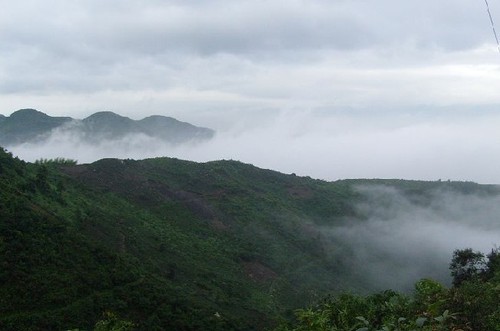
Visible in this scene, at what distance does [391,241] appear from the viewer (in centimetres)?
8725

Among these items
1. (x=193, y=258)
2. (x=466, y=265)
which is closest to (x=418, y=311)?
(x=466, y=265)

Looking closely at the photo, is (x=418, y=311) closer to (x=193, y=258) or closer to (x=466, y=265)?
(x=466, y=265)

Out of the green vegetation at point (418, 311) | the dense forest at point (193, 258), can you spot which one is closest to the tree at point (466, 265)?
the dense forest at point (193, 258)

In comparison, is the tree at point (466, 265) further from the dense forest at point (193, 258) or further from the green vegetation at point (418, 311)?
the green vegetation at point (418, 311)

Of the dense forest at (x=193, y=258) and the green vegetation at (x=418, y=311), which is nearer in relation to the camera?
the green vegetation at (x=418, y=311)

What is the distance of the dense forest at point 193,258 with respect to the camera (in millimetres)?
17300

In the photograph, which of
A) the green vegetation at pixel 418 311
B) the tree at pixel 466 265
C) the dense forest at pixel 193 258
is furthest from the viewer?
the tree at pixel 466 265

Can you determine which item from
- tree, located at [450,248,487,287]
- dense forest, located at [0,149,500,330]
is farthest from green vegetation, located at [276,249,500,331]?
tree, located at [450,248,487,287]

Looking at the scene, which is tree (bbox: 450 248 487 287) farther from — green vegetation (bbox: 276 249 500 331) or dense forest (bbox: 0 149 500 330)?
green vegetation (bbox: 276 249 500 331)

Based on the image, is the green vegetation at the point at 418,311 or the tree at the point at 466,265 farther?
the tree at the point at 466,265

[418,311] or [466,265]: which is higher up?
[418,311]

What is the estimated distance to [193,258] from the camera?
58781 mm

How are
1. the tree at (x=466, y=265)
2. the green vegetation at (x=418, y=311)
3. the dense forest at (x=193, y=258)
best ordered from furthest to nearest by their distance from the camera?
1. the tree at (x=466, y=265)
2. the dense forest at (x=193, y=258)
3. the green vegetation at (x=418, y=311)

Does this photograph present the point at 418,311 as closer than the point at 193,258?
Yes
